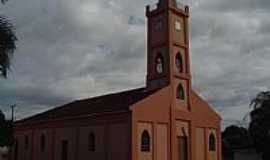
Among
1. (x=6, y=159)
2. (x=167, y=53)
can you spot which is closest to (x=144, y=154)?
(x=167, y=53)

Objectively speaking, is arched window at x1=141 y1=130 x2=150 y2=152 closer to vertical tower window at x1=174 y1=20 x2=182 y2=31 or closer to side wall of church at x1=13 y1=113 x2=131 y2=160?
side wall of church at x1=13 y1=113 x2=131 y2=160

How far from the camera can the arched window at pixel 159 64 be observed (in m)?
35.2

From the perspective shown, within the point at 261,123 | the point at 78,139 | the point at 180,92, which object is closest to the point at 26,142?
the point at 78,139

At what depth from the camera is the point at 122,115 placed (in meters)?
31.7

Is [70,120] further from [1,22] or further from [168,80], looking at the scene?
[1,22]

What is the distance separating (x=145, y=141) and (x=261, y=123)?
15927mm

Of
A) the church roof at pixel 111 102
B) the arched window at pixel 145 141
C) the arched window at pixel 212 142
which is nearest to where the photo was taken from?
the arched window at pixel 145 141

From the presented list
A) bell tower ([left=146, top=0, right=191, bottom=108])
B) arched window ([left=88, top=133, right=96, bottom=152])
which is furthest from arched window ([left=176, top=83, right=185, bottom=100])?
arched window ([left=88, top=133, right=96, bottom=152])

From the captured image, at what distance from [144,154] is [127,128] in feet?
7.31

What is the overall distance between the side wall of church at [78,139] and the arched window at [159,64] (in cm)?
553

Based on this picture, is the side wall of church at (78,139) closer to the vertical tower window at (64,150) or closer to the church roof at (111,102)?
the vertical tower window at (64,150)

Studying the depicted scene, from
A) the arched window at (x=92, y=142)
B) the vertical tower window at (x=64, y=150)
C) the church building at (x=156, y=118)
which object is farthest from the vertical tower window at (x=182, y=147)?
the vertical tower window at (x=64, y=150)

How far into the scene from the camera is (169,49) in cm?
3441

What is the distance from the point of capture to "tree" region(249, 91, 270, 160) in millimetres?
43031
